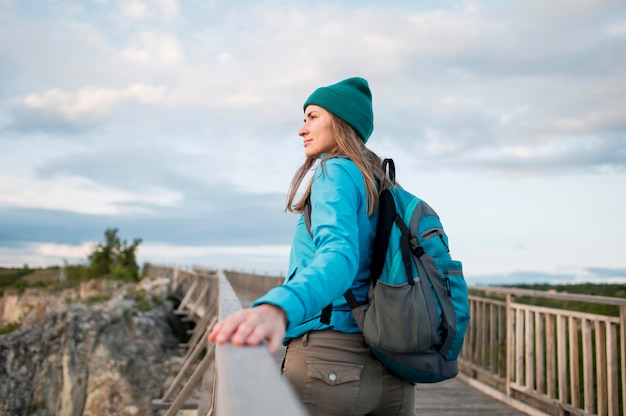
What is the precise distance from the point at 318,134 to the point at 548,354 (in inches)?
218

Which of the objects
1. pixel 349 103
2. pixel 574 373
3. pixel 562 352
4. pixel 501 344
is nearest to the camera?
pixel 349 103

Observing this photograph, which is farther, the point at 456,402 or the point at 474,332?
the point at 474,332

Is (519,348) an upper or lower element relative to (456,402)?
upper

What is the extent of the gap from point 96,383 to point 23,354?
4674mm

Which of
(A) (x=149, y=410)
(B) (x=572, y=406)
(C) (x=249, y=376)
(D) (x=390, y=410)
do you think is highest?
(C) (x=249, y=376)

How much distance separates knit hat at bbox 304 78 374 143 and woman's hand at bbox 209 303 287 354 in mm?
993

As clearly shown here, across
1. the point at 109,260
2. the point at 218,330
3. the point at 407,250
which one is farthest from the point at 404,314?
the point at 109,260

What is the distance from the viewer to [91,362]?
1733 centimetres

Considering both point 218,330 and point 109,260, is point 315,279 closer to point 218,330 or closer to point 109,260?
point 218,330

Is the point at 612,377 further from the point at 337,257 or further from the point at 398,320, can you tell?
the point at 337,257

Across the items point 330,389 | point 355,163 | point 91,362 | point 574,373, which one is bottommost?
point 91,362

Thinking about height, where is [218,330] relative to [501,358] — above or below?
above

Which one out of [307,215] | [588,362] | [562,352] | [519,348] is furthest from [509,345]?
[307,215]

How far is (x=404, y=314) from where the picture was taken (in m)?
1.83
